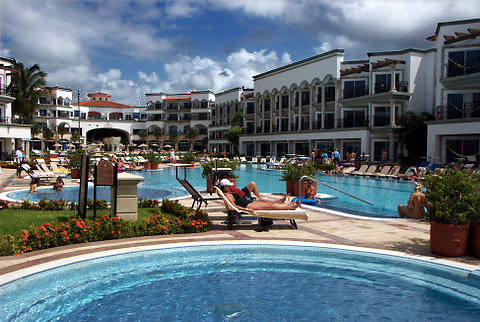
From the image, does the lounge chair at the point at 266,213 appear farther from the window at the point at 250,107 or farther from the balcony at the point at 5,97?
the window at the point at 250,107

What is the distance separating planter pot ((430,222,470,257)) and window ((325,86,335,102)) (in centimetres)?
3830

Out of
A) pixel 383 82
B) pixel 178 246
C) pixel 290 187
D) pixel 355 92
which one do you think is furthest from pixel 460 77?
pixel 178 246

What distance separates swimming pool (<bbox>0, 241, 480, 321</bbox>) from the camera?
4871 mm

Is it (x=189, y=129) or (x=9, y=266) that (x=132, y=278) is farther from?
(x=189, y=129)

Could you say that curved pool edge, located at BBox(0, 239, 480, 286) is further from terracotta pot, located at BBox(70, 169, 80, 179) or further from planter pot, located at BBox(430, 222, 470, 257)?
terracotta pot, located at BBox(70, 169, 80, 179)

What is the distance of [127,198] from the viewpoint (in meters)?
8.55

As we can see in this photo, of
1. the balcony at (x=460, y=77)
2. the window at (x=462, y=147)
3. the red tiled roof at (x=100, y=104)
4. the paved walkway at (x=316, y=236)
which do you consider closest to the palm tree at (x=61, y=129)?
the red tiled roof at (x=100, y=104)

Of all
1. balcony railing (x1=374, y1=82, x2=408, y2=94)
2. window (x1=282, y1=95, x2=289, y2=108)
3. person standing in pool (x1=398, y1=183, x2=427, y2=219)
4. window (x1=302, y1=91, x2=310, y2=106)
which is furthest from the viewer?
window (x1=282, y1=95, x2=289, y2=108)

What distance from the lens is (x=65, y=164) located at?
27.1 m

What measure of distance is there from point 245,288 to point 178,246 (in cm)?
183

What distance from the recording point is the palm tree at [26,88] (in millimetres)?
44938

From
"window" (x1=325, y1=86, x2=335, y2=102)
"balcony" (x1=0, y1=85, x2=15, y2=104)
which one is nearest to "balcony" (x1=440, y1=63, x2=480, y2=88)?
"window" (x1=325, y1=86, x2=335, y2=102)

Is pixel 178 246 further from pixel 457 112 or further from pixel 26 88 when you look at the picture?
pixel 26 88

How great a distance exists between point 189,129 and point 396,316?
8365 centimetres
